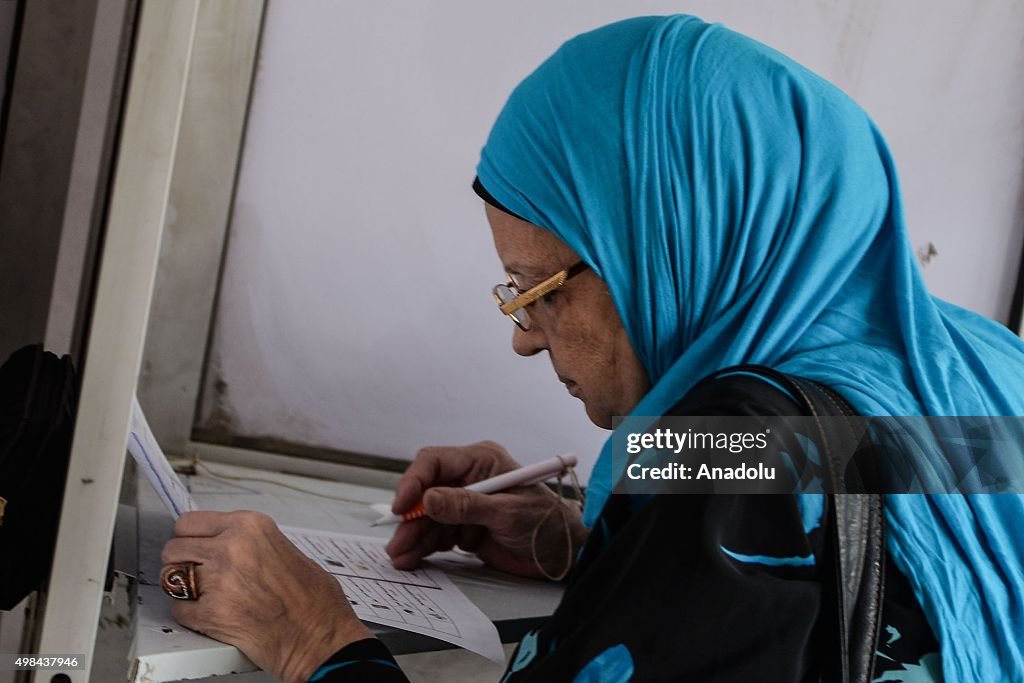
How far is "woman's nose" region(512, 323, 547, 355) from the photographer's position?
109cm

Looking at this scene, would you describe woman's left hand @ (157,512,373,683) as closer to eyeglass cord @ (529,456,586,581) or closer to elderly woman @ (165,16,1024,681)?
elderly woman @ (165,16,1024,681)

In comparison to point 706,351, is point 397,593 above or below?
below

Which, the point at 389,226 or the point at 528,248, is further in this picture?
the point at 389,226

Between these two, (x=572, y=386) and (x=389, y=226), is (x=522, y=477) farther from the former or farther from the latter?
(x=389, y=226)

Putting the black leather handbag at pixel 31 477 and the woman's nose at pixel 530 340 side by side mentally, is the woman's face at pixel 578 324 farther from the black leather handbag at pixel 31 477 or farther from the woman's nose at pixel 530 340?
the black leather handbag at pixel 31 477

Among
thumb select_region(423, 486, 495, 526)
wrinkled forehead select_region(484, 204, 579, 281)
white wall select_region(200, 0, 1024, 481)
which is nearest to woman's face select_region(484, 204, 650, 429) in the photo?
wrinkled forehead select_region(484, 204, 579, 281)

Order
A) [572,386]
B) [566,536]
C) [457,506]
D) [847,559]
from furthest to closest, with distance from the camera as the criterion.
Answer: [566,536]
[457,506]
[572,386]
[847,559]

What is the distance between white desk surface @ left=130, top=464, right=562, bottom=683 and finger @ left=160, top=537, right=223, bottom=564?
0.18ft

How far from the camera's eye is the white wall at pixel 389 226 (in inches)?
62.2

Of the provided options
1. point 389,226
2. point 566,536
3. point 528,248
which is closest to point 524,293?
point 528,248

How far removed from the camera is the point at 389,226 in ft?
5.42

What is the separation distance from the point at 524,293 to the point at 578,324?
0.07 metres

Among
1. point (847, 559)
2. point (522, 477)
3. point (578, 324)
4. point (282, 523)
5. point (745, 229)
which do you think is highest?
point (745, 229)

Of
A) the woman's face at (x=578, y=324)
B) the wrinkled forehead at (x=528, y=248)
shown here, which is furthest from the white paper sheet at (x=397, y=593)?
the wrinkled forehead at (x=528, y=248)
